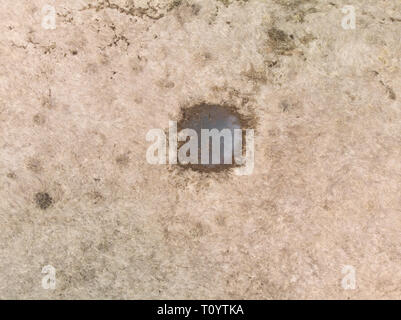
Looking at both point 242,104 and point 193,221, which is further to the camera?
point 242,104

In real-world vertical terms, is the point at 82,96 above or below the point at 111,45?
below

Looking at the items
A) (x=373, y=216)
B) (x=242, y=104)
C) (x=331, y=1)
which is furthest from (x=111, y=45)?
(x=373, y=216)

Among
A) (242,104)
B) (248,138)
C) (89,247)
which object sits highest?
(242,104)

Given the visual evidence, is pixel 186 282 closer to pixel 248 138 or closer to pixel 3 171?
pixel 248 138

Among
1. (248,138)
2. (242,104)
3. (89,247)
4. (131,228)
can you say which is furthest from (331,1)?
(89,247)
